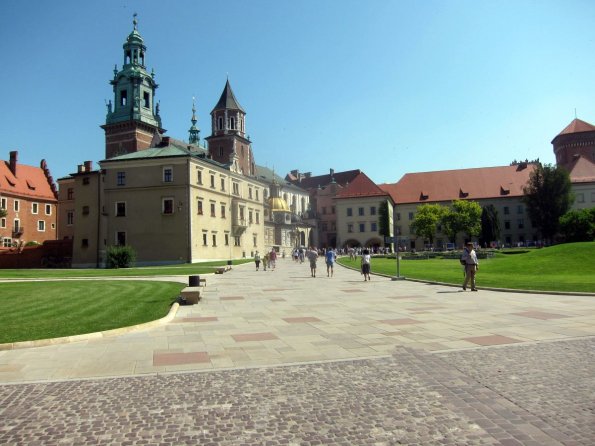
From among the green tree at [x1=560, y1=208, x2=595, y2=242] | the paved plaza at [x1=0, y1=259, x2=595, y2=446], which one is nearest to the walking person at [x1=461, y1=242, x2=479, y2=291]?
the paved plaza at [x1=0, y1=259, x2=595, y2=446]

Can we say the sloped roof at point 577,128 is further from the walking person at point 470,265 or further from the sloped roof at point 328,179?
the walking person at point 470,265

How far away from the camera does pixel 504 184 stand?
90.2m

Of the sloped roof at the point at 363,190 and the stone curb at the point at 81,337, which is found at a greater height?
the sloped roof at the point at 363,190

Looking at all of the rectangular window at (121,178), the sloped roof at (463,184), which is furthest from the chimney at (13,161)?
the sloped roof at (463,184)

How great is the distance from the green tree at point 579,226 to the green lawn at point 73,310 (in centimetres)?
4198

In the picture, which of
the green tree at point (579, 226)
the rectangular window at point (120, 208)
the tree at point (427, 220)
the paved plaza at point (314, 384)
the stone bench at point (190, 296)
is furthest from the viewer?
the tree at point (427, 220)

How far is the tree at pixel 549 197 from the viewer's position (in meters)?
74.4

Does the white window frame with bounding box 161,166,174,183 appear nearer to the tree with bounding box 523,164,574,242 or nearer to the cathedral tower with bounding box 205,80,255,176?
the cathedral tower with bounding box 205,80,255,176

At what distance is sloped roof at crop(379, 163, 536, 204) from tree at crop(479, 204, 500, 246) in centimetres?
1071

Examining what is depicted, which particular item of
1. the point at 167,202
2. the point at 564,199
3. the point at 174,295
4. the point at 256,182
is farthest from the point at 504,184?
the point at 174,295

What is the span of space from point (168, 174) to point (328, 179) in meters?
82.7

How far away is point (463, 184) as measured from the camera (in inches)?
3642

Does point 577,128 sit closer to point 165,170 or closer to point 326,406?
point 165,170

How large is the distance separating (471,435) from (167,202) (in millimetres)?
52668
